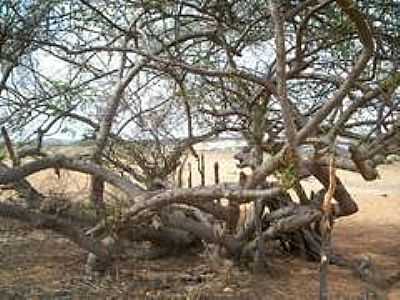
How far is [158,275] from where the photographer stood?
7773 millimetres

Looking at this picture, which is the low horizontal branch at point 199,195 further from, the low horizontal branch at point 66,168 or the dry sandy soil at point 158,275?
the dry sandy soil at point 158,275

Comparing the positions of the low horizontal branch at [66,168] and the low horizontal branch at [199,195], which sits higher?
the low horizontal branch at [66,168]

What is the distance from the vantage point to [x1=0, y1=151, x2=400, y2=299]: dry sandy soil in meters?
7.07

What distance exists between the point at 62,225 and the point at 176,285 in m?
1.34

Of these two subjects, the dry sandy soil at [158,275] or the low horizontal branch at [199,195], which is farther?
the dry sandy soil at [158,275]

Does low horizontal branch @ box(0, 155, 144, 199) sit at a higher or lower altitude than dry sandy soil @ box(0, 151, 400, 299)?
higher

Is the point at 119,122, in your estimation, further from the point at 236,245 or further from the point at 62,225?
the point at 62,225

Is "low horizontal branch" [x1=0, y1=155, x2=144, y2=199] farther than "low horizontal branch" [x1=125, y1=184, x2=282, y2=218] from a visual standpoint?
Yes

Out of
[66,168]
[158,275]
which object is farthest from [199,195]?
[158,275]

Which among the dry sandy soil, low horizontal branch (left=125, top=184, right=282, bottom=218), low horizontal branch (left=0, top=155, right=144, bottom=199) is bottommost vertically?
the dry sandy soil

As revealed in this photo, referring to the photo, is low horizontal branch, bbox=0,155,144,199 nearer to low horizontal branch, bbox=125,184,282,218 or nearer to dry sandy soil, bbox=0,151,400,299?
low horizontal branch, bbox=125,184,282,218

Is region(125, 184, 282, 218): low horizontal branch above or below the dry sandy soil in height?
above

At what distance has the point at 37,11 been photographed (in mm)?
7367

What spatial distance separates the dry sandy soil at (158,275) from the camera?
707 cm
